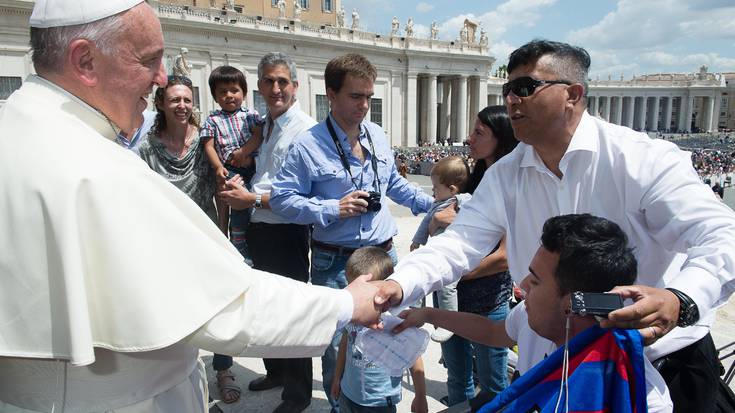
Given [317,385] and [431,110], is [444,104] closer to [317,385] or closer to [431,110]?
[431,110]

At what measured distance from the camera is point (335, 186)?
3400 mm

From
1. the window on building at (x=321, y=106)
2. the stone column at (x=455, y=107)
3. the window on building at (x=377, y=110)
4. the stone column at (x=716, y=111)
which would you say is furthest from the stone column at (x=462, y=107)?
the stone column at (x=716, y=111)

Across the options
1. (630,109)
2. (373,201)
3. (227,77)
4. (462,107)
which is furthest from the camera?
(630,109)

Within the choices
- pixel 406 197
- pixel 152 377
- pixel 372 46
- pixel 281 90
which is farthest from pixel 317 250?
pixel 372 46

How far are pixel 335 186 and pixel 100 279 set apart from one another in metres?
2.13

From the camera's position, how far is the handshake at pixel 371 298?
1922mm

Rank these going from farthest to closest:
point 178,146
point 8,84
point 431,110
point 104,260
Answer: point 431,110 < point 8,84 < point 178,146 < point 104,260

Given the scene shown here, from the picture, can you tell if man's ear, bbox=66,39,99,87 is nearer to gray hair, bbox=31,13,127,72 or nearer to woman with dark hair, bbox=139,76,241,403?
gray hair, bbox=31,13,127,72

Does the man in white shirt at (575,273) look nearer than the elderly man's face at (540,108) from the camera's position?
Yes

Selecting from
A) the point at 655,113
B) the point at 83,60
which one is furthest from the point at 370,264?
the point at 655,113

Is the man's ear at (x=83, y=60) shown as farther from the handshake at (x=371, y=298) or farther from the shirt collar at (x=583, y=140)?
the shirt collar at (x=583, y=140)

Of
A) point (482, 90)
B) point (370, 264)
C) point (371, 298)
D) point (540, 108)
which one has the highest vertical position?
point (482, 90)

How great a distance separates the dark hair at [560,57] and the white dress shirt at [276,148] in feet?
5.86

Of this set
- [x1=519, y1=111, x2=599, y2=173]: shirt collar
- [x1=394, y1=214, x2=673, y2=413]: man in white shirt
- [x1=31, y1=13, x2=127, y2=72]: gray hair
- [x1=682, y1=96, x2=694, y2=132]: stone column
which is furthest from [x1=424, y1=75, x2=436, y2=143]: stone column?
[x1=682, y1=96, x2=694, y2=132]: stone column
